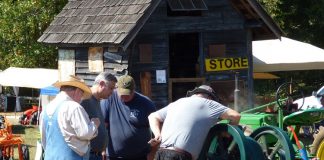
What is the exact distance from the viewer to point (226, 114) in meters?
6.11

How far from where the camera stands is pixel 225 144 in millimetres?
6105

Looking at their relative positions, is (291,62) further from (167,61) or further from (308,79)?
(308,79)

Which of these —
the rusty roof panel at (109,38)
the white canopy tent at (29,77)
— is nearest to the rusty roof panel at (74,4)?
the rusty roof panel at (109,38)

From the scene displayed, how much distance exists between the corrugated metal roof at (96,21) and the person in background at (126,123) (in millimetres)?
6325

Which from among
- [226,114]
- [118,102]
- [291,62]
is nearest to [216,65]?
[291,62]

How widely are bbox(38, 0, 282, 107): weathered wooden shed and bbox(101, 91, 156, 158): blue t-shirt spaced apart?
6.34m

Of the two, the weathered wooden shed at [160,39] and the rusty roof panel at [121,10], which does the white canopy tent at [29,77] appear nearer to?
the weathered wooden shed at [160,39]

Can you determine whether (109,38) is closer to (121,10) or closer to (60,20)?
(121,10)

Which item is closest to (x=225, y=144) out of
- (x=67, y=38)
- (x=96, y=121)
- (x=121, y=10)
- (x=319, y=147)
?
(x=96, y=121)

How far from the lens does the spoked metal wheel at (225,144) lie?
229 inches

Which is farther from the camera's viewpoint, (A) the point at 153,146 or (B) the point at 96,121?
(A) the point at 153,146

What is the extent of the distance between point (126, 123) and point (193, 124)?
1.37 meters

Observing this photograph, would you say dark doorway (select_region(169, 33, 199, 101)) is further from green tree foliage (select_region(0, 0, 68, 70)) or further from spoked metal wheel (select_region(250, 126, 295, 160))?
spoked metal wheel (select_region(250, 126, 295, 160))

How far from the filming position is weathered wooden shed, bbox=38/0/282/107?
1446cm
